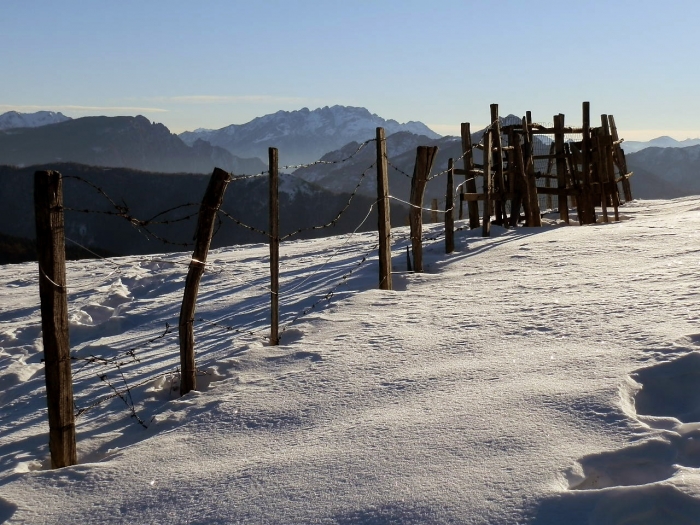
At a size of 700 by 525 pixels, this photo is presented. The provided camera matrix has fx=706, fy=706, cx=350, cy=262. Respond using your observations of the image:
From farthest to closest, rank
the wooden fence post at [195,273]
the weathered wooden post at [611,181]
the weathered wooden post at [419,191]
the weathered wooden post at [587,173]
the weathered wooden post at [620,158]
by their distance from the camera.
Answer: the weathered wooden post at [620,158] → the weathered wooden post at [611,181] → the weathered wooden post at [587,173] → the weathered wooden post at [419,191] → the wooden fence post at [195,273]

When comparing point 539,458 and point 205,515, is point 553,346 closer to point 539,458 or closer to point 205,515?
point 539,458

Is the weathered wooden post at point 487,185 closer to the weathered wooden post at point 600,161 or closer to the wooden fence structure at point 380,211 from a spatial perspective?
the wooden fence structure at point 380,211

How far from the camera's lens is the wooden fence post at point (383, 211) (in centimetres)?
733

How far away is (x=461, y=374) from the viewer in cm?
453

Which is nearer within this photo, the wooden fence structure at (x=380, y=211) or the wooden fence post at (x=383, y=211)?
the wooden fence structure at (x=380, y=211)

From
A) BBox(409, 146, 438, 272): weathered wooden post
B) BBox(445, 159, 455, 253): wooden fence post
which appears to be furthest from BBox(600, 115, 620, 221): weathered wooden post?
BBox(409, 146, 438, 272): weathered wooden post

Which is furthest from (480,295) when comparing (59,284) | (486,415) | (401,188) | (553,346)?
(401,188)

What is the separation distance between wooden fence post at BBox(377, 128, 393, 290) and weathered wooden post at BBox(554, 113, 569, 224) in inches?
263

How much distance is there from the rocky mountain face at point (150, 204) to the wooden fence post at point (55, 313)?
67515mm

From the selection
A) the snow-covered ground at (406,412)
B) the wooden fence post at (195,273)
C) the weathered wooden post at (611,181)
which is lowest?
the snow-covered ground at (406,412)

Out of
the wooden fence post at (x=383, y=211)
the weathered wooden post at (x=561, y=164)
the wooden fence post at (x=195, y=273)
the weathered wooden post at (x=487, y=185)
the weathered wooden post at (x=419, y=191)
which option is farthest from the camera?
the weathered wooden post at (x=561, y=164)

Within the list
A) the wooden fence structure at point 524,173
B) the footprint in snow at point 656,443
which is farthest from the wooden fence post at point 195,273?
the wooden fence structure at point 524,173

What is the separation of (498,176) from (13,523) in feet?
33.5

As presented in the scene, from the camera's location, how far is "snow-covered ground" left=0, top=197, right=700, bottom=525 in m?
3.11
